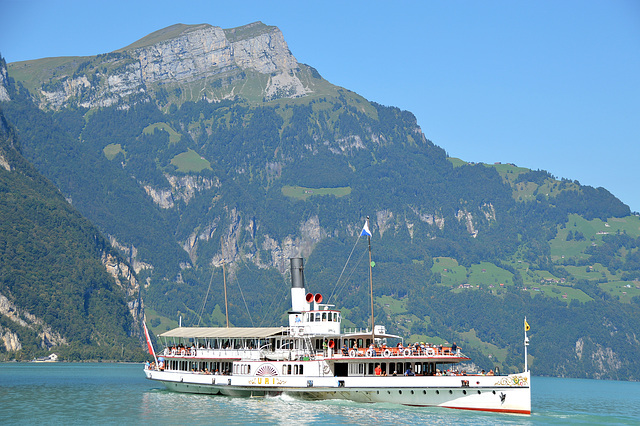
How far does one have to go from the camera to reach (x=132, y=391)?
4653 inches

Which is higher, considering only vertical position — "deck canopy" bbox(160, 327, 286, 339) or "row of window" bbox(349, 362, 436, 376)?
"deck canopy" bbox(160, 327, 286, 339)

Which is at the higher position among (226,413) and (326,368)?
(326,368)

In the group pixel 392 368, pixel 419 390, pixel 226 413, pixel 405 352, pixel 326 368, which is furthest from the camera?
pixel 326 368

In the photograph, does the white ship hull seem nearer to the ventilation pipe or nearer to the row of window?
the row of window

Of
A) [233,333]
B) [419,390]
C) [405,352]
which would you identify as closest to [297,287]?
[233,333]

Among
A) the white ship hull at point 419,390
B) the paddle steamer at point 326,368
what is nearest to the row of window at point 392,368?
the paddle steamer at point 326,368

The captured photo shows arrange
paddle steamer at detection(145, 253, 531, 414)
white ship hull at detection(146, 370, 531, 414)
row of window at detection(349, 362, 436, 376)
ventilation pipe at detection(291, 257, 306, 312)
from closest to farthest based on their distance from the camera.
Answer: white ship hull at detection(146, 370, 531, 414) < paddle steamer at detection(145, 253, 531, 414) < row of window at detection(349, 362, 436, 376) < ventilation pipe at detection(291, 257, 306, 312)

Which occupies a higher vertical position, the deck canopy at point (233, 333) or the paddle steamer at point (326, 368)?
the deck canopy at point (233, 333)

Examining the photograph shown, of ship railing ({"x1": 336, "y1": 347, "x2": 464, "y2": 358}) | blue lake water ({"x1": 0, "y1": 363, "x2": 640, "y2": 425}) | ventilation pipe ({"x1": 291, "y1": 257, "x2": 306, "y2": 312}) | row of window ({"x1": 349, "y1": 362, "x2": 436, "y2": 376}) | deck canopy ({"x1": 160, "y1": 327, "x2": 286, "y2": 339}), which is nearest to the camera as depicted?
blue lake water ({"x1": 0, "y1": 363, "x2": 640, "y2": 425})

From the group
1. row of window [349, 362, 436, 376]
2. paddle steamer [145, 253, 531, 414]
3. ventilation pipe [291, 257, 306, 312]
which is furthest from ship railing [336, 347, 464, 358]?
ventilation pipe [291, 257, 306, 312]

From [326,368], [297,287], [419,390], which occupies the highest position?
[297,287]

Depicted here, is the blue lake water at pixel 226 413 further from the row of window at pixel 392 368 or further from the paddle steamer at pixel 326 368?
the row of window at pixel 392 368

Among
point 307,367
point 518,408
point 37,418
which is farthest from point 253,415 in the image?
point 518,408

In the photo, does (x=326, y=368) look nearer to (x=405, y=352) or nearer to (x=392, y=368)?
(x=392, y=368)
